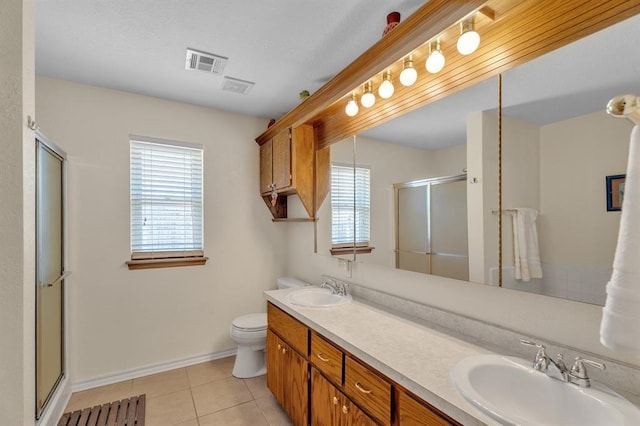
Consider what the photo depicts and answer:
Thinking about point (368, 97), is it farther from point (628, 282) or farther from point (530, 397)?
point (530, 397)

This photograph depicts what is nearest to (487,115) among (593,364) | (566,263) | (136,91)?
(566,263)

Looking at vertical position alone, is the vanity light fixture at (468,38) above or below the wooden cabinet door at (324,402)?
above

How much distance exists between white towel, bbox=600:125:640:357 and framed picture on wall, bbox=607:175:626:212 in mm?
Result: 281

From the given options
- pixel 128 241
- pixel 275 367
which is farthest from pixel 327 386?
pixel 128 241

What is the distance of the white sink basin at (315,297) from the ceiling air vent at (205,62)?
70.4 inches

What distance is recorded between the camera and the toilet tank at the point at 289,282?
2.97m

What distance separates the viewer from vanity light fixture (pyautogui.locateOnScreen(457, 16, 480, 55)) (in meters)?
1.27

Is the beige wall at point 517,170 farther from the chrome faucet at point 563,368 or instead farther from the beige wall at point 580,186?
the chrome faucet at point 563,368

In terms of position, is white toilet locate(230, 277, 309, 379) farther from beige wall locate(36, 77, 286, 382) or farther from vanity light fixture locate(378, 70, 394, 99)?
vanity light fixture locate(378, 70, 394, 99)

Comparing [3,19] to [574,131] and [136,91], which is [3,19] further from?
[574,131]

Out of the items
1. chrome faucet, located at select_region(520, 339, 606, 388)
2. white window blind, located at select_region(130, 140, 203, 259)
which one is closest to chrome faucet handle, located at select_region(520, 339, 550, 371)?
chrome faucet, located at select_region(520, 339, 606, 388)

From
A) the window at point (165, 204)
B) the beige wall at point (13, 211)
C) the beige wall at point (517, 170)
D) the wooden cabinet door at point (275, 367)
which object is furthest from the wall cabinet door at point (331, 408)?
the window at point (165, 204)

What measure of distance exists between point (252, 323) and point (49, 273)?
152cm

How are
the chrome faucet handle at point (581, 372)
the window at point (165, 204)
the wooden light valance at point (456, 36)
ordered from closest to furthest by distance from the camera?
the chrome faucet handle at point (581, 372), the wooden light valance at point (456, 36), the window at point (165, 204)
